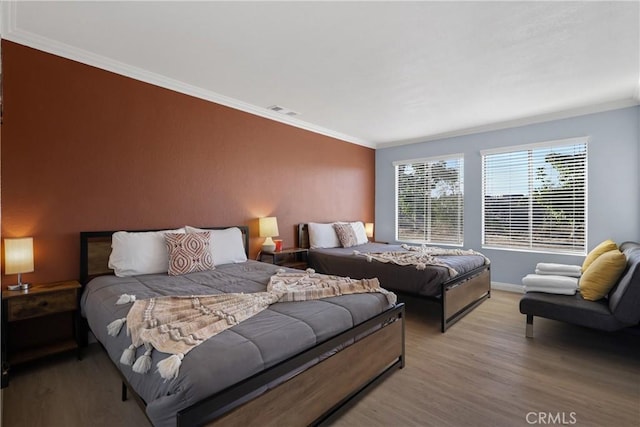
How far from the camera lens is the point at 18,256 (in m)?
2.27

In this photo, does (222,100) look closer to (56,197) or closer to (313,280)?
(56,197)

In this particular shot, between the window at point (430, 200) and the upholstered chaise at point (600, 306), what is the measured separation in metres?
2.42

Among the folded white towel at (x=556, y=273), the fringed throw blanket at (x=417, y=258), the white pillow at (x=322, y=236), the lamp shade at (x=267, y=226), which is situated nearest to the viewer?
the fringed throw blanket at (x=417, y=258)

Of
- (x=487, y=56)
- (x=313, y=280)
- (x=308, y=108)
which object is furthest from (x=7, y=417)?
(x=487, y=56)

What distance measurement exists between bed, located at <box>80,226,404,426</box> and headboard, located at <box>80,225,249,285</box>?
0.6 inches

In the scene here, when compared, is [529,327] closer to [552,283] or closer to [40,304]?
[552,283]

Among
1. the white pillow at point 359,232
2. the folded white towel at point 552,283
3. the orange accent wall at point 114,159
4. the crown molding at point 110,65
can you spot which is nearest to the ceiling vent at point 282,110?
the crown molding at point 110,65

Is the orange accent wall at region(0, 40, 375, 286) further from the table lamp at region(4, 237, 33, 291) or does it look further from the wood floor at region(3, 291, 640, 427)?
the wood floor at region(3, 291, 640, 427)

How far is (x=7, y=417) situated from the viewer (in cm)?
186

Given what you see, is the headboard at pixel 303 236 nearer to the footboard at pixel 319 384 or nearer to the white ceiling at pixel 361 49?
the white ceiling at pixel 361 49

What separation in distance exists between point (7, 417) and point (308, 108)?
3.97 meters

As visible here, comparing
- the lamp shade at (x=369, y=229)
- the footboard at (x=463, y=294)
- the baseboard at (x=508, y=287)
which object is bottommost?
the baseboard at (x=508, y=287)

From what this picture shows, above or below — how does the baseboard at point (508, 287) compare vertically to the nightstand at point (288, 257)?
below

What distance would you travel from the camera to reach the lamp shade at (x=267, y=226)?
408 cm
